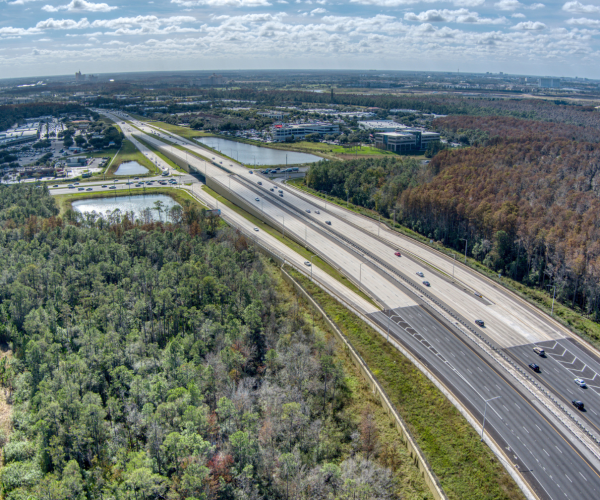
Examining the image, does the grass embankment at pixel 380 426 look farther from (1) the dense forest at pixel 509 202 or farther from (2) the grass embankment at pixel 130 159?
(2) the grass embankment at pixel 130 159

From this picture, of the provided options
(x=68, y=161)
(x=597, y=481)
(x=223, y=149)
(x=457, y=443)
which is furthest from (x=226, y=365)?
(x=223, y=149)

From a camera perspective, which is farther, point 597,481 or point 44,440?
point 44,440

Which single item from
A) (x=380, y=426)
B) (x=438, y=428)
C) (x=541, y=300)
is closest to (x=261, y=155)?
(x=541, y=300)

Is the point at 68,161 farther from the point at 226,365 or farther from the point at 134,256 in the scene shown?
the point at 226,365

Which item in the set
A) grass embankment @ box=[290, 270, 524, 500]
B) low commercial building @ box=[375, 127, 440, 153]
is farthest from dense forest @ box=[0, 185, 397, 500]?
low commercial building @ box=[375, 127, 440, 153]

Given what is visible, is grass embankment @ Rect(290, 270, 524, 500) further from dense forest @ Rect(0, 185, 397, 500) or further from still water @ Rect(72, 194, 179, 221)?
still water @ Rect(72, 194, 179, 221)

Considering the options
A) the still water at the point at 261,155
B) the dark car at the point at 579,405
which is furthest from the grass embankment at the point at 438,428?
the still water at the point at 261,155

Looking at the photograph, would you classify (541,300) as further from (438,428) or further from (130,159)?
(130,159)
